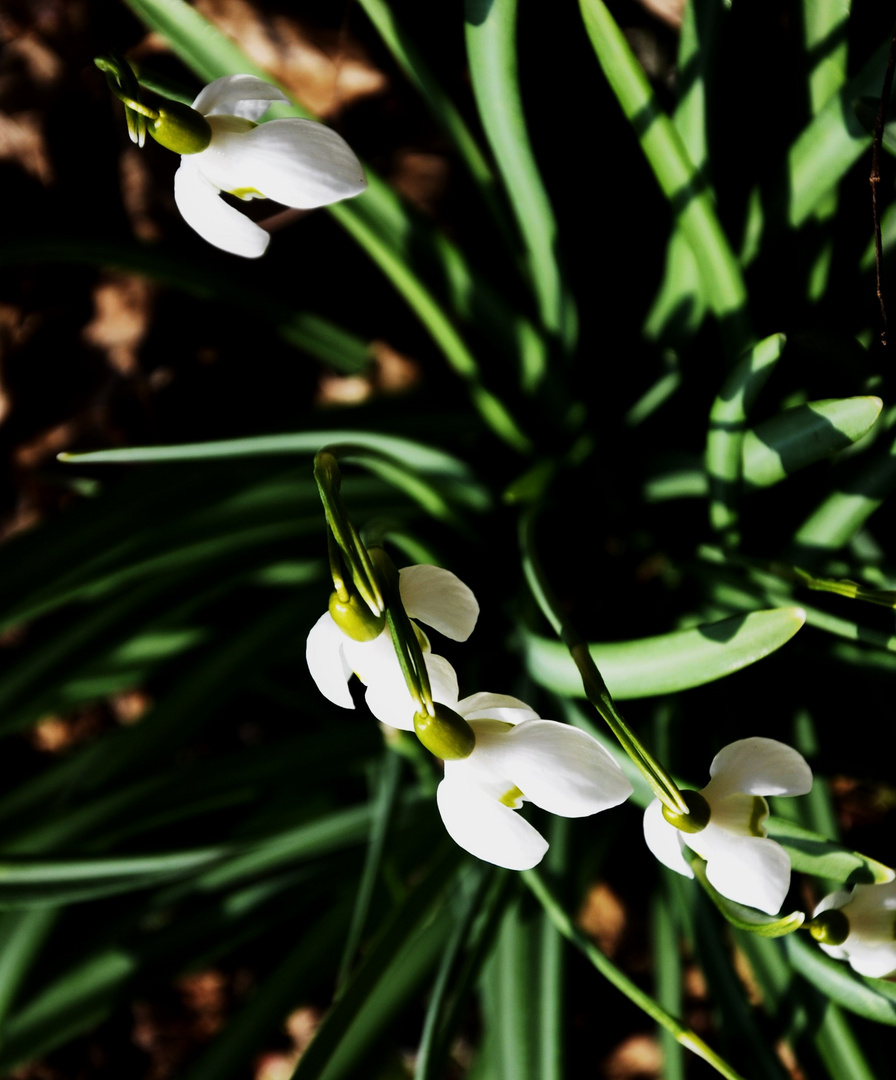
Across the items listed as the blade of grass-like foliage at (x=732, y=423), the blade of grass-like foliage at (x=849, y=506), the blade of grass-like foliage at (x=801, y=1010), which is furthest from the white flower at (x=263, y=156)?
the blade of grass-like foliage at (x=801, y=1010)

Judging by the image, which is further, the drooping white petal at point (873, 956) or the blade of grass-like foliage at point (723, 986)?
the blade of grass-like foliage at point (723, 986)

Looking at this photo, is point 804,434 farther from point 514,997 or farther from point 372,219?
point 514,997

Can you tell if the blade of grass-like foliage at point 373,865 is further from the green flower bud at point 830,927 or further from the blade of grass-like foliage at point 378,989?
the green flower bud at point 830,927

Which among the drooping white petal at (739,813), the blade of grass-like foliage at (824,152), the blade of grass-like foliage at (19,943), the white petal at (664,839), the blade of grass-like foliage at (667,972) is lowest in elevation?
the blade of grass-like foliage at (667,972)

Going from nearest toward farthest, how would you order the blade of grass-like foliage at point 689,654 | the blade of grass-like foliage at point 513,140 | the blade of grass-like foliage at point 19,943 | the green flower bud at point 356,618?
the green flower bud at point 356,618 → the blade of grass-like foliage at point 689,654 → the blade of grass-like foliage at point 513,140 → the blade of grass-like foliage at point 19,943

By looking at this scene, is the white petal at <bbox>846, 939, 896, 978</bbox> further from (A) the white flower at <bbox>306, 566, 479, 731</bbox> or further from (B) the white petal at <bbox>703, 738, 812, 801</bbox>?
(A) the white flower at <bbox>306, 566, 479, 731</bbox>

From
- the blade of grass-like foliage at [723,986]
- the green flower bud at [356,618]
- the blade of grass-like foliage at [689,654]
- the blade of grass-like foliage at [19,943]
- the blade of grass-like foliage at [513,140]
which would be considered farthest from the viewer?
the blade of grass-like foliage at [19,943]

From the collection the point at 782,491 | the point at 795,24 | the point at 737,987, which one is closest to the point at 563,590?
the point at 782,491

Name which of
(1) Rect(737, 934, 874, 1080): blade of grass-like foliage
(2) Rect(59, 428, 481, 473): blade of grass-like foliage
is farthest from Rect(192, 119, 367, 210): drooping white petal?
(1) Rect(737, 934, 874, 1080): blade of grass-like foliage
